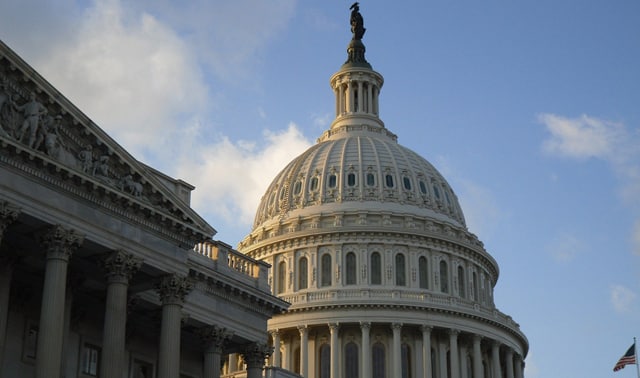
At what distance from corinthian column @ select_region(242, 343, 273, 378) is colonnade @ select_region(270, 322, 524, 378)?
2050 inches

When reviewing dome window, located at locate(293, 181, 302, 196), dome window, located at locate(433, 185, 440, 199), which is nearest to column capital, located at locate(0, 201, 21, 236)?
dome window, located at locate(293, 181, 302, 196)

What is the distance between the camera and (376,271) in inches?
4500

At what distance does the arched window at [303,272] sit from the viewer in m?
115

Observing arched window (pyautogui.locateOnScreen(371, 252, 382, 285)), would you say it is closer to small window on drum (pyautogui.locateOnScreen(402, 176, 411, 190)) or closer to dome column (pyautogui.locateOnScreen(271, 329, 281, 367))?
small window on drum (pyautogui.locateOnScreen(402, 176, 411, 190))

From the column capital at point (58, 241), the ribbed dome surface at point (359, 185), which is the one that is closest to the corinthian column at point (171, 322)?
the column capital at point (58, 241)

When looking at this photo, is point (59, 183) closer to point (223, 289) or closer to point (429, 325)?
point (223, 289)

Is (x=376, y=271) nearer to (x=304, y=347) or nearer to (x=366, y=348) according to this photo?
(x=366, y=348)

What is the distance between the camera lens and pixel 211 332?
53.6 meters

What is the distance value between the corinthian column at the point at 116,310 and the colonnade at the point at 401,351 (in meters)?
64.2

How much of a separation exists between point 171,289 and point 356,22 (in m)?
99.0

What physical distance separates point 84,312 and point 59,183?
8.40 m

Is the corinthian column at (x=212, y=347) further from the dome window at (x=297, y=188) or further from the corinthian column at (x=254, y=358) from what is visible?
the dome window at (x=297, y=188)

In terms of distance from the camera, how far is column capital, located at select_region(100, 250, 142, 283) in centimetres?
4581

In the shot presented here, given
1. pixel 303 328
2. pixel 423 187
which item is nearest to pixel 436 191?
pixel 423 187
